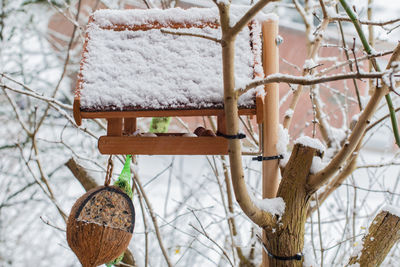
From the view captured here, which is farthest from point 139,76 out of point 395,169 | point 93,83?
point 395,169

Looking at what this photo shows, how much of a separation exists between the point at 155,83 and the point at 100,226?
424 mm

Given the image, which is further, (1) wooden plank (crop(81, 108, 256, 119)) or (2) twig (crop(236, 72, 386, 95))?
(1) wooden plank (crop(81, 108, 256, 119))

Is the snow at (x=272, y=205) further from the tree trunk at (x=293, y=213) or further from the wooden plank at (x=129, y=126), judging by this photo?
the wooden plank at (x=129, y=126)

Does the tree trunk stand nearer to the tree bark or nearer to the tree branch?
the tree branch

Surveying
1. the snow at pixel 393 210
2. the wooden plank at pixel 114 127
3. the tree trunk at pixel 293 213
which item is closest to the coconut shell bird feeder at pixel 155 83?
the wooden plank at pixel 114 127

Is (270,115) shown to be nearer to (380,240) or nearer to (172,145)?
(172,145)

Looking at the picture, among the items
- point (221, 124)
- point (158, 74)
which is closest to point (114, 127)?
point (158, 74)

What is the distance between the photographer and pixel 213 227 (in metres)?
3.94

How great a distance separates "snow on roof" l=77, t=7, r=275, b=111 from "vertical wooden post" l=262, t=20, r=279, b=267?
6cm

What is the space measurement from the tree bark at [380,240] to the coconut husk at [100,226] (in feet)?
2.27

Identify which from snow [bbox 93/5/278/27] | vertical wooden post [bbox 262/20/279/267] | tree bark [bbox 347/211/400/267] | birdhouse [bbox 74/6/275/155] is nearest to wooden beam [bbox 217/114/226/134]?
birdhouse [bbox 74/6/275/155]

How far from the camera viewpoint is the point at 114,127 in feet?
3.74

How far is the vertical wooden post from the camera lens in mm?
1175

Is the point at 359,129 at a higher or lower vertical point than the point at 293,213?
higher
